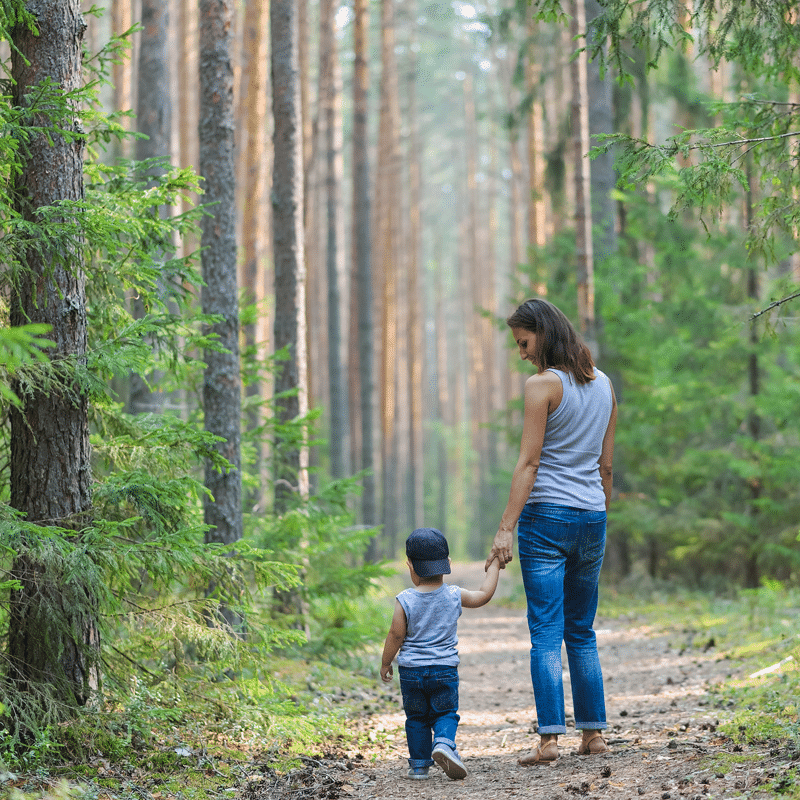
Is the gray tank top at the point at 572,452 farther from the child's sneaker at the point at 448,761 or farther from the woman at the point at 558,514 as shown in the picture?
the child's sneaker at the point at 448,761

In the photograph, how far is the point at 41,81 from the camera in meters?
4.11

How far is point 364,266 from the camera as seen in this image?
653 inches

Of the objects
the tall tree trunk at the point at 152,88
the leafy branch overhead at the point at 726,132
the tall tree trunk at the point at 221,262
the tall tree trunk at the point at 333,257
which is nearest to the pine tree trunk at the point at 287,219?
the tall tree trunk at the point at 152,88

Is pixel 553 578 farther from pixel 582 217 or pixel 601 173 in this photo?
pixel 601 173

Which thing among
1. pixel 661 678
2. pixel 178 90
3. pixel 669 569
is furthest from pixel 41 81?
pixel 178 90

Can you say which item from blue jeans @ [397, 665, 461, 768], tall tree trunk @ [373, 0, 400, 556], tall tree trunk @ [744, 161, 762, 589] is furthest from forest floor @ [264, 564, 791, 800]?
tall tree trunk @ [373, 0, 400, 556]

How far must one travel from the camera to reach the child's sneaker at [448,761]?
13.0 ft

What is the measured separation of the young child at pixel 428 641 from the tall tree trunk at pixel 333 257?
37.9ft

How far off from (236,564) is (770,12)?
4623 mm

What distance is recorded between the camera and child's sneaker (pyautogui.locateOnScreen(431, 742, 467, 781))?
3.96 m

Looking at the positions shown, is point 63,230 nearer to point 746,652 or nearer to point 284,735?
point 284,735

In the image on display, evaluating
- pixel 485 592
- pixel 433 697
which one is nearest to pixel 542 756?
pixel 433 697

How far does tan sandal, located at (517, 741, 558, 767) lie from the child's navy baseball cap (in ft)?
3.29

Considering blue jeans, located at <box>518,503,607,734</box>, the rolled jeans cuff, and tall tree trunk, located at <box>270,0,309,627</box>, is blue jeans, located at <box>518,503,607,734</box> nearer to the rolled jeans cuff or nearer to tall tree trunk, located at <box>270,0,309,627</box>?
the rolled jeans cuff
